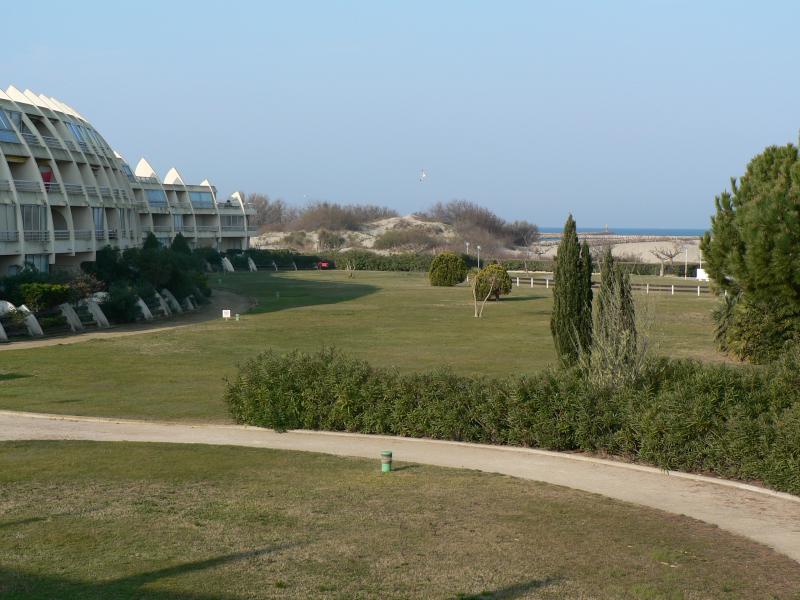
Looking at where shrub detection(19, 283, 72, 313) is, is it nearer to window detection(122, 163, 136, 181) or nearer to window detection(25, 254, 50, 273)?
window detection(25, 254, 50, 273)

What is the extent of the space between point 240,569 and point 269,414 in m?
10.6

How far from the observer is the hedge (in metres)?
17.5

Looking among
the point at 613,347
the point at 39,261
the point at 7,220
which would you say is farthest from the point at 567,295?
the point at 39,261

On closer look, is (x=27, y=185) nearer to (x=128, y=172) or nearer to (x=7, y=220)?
(x=7, y=220)

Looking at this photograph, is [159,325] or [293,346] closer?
[293,346]

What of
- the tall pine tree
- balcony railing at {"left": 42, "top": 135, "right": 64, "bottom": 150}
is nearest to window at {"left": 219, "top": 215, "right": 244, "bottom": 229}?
balcony railing at {"left": 42, "top": 135, "right": 64, "bottom": 150}

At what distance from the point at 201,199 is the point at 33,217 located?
2990 inches

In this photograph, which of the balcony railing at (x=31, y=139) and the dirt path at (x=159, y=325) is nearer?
the dirt path at (x=159, y=325)

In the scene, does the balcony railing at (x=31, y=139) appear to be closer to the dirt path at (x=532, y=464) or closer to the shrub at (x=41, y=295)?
the shrub at (x=41, y=295)

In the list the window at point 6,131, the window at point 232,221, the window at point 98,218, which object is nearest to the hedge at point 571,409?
the window at point 6,131

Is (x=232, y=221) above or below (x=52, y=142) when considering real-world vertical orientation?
below

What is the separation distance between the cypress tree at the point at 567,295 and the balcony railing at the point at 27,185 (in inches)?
1407

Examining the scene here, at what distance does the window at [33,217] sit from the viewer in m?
55.0

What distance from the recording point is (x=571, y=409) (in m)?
19.9
